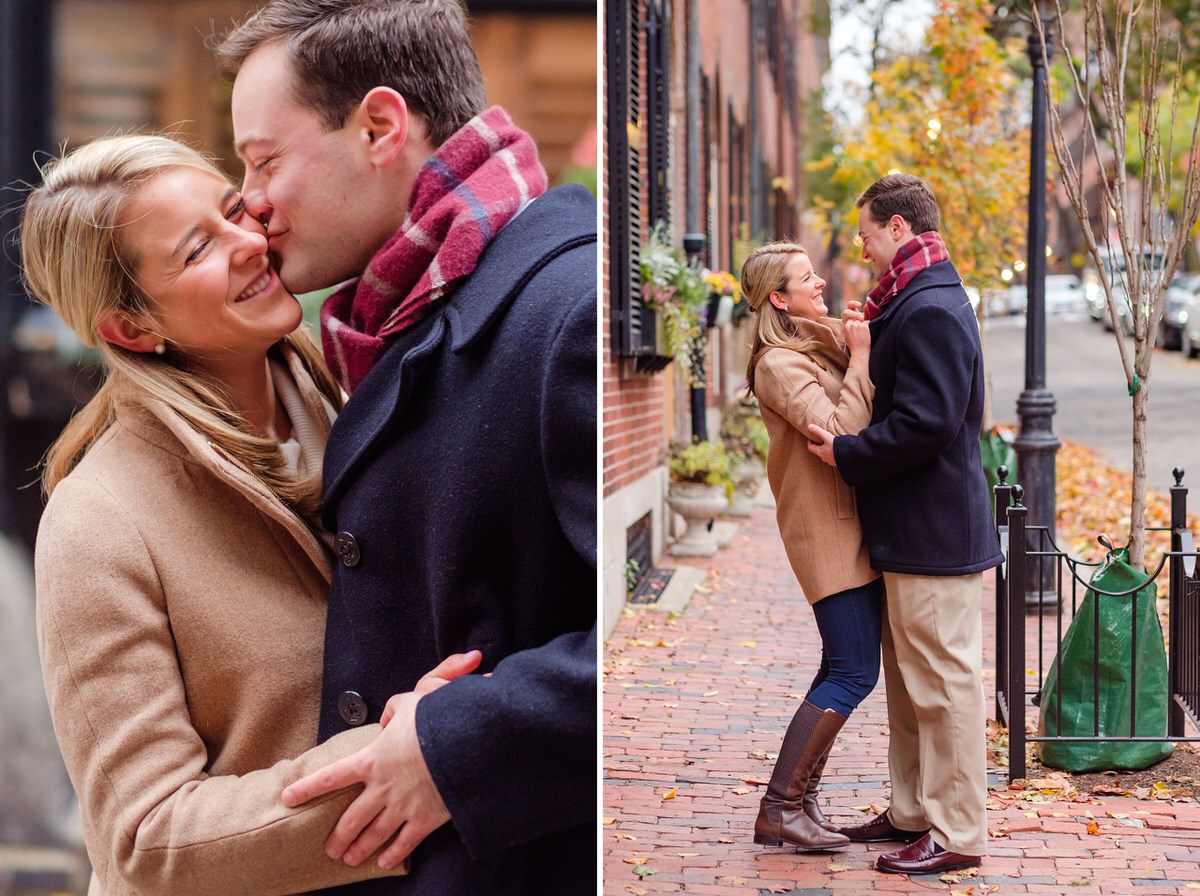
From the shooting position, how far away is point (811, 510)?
189cm

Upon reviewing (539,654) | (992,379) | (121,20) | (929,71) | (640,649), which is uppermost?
(929,71)

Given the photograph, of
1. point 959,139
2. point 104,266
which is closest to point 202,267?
point 104,266

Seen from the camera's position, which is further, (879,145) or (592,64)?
(879,145)

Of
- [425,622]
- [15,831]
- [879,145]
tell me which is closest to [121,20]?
[425,622]

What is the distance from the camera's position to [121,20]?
47.3 inches

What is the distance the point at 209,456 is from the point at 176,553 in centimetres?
12

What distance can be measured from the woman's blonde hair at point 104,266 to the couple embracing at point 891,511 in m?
0.87

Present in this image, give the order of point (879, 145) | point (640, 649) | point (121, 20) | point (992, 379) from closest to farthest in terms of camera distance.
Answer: point (121, 20) < point (640, 649) < point (992, 379) < point (879, 145)

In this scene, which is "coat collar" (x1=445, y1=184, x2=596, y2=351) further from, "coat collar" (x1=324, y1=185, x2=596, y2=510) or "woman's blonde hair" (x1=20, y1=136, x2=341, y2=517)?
"woman's blonde hair" (x1=20, y1=136, x2=341, y2=517)

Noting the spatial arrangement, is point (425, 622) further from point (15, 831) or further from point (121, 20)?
point (121, 20)

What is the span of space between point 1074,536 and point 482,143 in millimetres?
1589

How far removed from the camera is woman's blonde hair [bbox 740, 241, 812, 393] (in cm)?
183

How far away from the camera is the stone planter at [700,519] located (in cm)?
207

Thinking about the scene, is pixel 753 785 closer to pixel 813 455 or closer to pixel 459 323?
pixel 813 455
